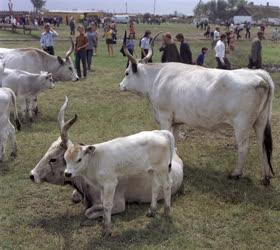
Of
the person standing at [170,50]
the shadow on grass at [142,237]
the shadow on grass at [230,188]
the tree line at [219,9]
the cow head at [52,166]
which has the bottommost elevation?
the tree line at [219,9]

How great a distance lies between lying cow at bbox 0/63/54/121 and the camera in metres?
10.9

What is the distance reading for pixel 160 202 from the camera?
6805 mm

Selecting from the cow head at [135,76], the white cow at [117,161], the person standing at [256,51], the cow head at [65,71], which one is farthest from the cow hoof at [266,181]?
the person standing at [256,51]

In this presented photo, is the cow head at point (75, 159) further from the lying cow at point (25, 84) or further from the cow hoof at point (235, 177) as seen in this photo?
the lying cow at point (25, 84)

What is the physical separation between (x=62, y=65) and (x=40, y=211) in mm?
7049

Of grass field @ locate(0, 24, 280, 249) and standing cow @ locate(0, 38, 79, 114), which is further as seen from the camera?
standing cow @ locate(0, 38, 79, 114)

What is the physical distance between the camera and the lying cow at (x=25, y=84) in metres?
10.9

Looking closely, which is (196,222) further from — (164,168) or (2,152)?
(2,152)

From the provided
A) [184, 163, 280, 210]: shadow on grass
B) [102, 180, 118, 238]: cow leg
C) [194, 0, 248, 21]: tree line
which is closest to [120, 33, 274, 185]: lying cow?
[184, 163, 280, 210]: shadow on grass

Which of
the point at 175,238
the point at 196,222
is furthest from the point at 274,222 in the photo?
the point at 175,238

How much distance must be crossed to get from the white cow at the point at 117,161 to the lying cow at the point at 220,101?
178 cm

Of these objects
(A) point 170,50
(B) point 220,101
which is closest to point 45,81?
(A) point 170,50

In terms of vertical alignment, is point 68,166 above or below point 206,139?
above

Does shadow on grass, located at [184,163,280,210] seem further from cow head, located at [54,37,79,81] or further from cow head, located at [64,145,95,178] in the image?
cow head, located at [54,37,79,81]
